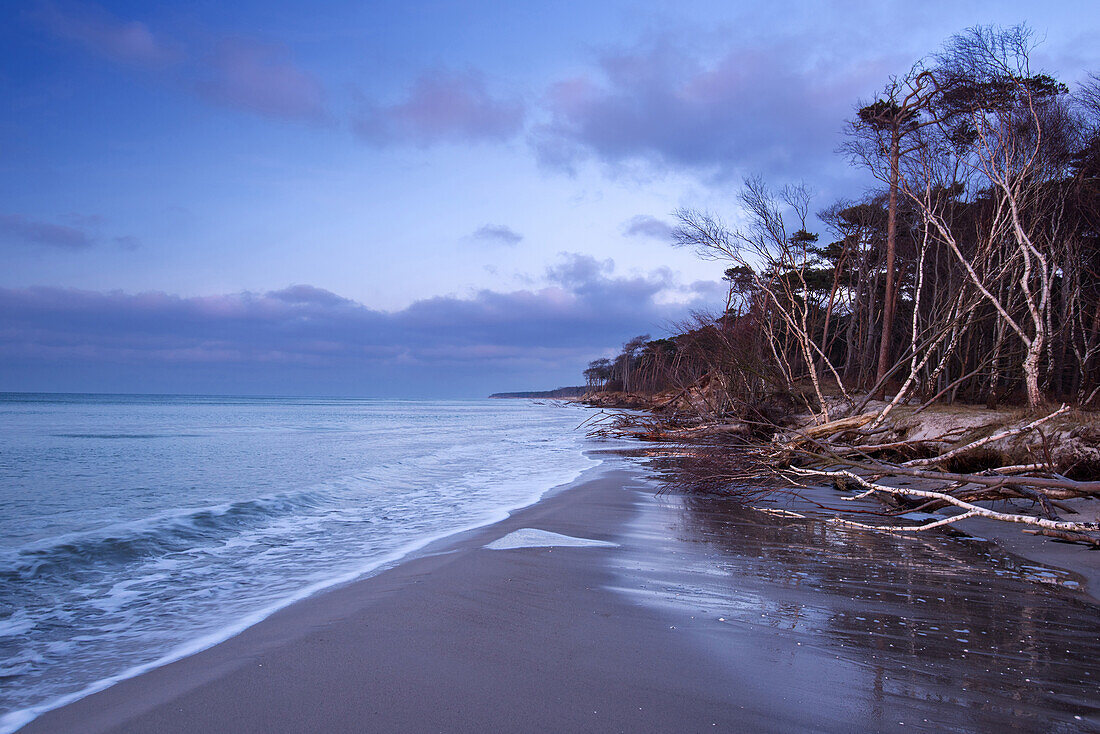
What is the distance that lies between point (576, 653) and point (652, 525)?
13.2 feet

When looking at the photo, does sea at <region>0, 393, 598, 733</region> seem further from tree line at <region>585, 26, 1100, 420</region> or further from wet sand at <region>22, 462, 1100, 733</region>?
tree line at <region>585, 26, 1100, 420</region>

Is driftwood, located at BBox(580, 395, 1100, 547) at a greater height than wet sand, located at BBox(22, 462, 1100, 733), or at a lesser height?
greater

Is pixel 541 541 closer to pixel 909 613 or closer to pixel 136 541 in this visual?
pixel 909 613

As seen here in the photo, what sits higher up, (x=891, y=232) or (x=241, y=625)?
(x=891, y=232)

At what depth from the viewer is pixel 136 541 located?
6.45 m

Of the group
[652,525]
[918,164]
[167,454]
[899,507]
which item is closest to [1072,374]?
[918,164]

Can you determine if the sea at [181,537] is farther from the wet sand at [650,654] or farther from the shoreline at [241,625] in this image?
the wet sand at [650,654]

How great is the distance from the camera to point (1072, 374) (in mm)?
18719

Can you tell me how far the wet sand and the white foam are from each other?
0.53 m

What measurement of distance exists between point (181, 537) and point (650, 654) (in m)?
6.10

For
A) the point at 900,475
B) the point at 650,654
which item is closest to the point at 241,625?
the point at 650,654

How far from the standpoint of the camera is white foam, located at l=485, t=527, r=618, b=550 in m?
5.91

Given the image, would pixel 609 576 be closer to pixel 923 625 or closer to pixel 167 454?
pixel 923 625

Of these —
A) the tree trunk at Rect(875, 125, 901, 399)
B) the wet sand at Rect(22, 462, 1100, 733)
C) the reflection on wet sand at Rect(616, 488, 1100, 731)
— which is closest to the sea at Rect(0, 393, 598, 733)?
the wet sand at Rect(22, 462, 1100, 733)
